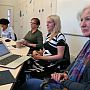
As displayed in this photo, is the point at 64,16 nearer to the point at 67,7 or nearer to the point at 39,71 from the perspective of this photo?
the point at 67,7

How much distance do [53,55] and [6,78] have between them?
3.99ft

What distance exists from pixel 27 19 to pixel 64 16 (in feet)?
6.59

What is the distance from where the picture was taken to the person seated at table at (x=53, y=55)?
2.54 meters

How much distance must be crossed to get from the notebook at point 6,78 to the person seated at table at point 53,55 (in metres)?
0.85

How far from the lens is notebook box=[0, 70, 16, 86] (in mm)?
1535

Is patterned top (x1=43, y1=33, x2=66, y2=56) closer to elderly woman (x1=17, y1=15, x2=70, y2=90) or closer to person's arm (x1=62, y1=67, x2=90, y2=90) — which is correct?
elderly woman (x1=17, y1=15, x2=70, y2=90)

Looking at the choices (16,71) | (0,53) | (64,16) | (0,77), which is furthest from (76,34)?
(0,77)

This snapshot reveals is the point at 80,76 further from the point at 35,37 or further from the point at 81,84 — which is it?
the point at 35,37

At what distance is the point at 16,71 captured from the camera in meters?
1.86

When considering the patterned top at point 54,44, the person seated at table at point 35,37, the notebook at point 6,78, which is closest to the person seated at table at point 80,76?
the notebook at point 6,78

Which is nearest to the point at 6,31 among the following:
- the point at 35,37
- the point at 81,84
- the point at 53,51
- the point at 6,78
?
the point at 35,37

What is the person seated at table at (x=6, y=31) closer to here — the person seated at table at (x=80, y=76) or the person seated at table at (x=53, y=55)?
the person seated at table at (x=53, y=55)

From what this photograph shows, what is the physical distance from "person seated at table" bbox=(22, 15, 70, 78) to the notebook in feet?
2.80

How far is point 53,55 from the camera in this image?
274 centimetres
